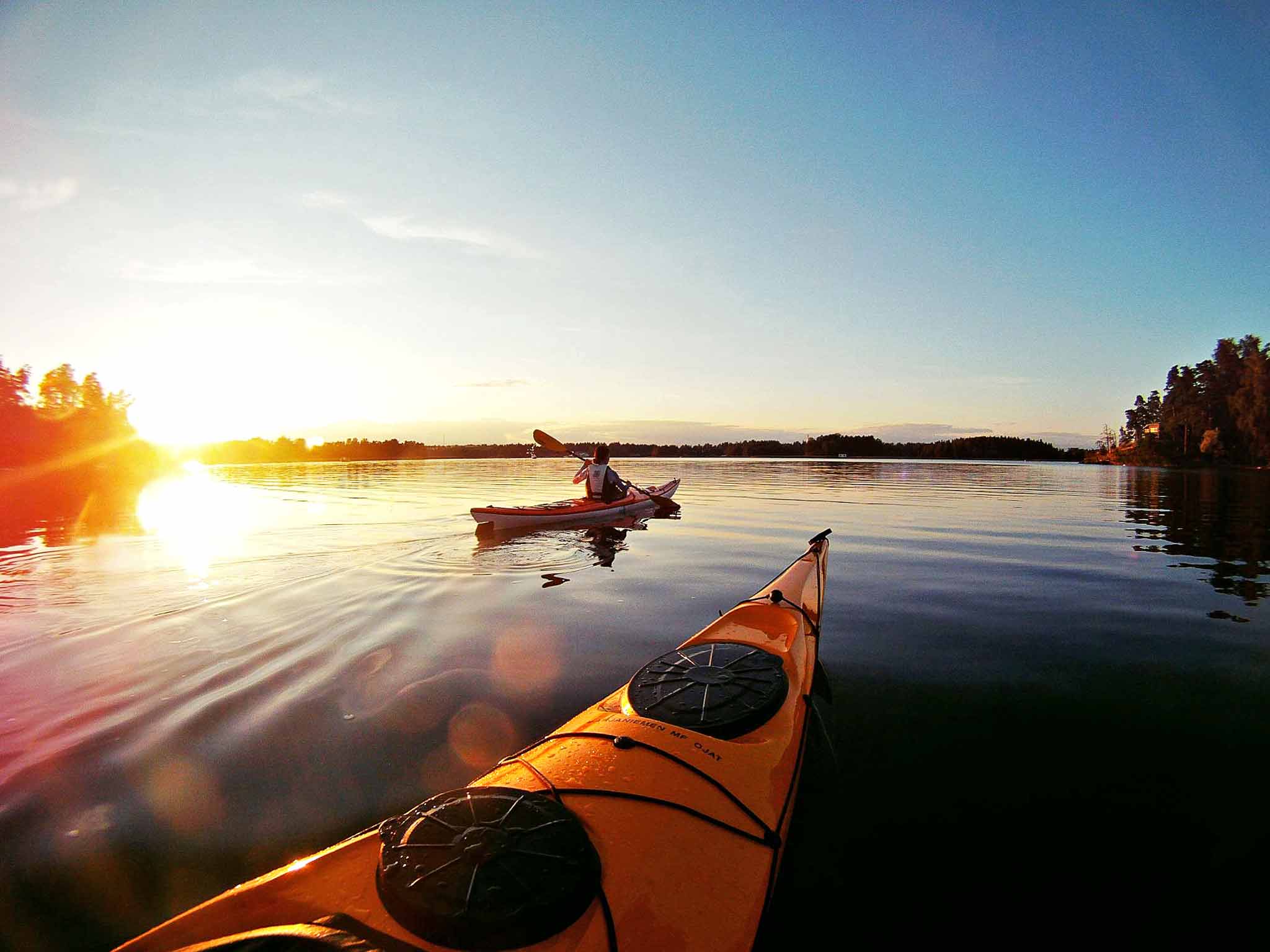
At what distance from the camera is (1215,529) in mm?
16297

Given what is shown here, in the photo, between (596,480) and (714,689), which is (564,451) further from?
(714,689)

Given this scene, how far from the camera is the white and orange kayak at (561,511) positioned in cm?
1430

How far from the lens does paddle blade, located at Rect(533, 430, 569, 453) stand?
18.9 metres

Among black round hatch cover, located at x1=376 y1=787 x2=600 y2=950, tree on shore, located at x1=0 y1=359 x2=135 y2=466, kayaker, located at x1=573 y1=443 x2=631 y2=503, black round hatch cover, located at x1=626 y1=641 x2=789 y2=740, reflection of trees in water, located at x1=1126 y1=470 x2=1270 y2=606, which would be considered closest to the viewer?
black round hatch cover, located at x1=376 y1=787 x2=600 y2=950

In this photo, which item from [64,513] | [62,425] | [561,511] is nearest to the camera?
[561,511]

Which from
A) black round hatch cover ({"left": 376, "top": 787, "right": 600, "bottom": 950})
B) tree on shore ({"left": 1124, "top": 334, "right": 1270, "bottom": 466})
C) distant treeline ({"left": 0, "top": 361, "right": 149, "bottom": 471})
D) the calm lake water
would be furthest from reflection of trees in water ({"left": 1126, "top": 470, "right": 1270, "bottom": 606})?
distant treeline ({"left": 0, "top": 361, "right": 149, "bottom": 471})

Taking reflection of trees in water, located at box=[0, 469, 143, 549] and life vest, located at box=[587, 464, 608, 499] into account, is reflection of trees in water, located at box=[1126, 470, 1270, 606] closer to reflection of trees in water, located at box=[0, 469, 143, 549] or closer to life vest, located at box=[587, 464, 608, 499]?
life vest, located at box=[587, 464, 608, 499]

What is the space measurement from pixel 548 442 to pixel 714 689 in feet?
52.7

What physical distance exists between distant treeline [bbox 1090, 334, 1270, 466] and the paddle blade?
8330 cm

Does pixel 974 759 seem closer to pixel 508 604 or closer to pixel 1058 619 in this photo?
pixel 1058 619

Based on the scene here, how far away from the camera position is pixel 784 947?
8.98 ft

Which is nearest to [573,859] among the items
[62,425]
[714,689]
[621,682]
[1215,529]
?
[714,689]

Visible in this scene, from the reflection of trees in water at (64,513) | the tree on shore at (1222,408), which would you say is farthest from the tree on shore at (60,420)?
the tree on shore at (1222,408)

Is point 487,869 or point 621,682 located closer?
point 487,869
